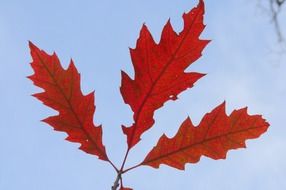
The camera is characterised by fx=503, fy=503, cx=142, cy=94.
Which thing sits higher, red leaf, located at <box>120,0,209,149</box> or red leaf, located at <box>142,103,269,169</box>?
red leaf, located at <box>120,0,209,149</box>

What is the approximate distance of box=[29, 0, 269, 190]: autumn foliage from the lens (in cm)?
85

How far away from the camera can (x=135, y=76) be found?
87 cm

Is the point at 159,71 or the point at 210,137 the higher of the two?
the point at 159,71

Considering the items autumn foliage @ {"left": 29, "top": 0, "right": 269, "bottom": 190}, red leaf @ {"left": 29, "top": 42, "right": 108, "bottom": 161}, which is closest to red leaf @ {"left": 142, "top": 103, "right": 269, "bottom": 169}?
autumn foliage @ {"left": 29, "top": 0, "right": 269, "bottom": 190}

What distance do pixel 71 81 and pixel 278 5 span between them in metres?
7.73

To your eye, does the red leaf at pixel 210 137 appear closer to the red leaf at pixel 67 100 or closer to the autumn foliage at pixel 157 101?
the autumn foliage at pixel 157 101

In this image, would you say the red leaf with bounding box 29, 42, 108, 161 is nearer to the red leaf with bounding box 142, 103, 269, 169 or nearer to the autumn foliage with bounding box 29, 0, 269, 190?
the autumn foliage with bounding box 29, 0, 269, 190

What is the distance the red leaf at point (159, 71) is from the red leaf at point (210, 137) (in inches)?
2.3

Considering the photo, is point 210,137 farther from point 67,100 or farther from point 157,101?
point 67,100

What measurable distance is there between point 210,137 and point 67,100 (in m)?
0.26

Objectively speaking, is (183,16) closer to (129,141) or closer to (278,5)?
(129,141)

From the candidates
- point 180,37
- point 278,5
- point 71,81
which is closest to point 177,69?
point 180,37

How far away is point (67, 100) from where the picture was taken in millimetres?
845

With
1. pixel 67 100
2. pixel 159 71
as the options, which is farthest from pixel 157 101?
pixel 67 100
